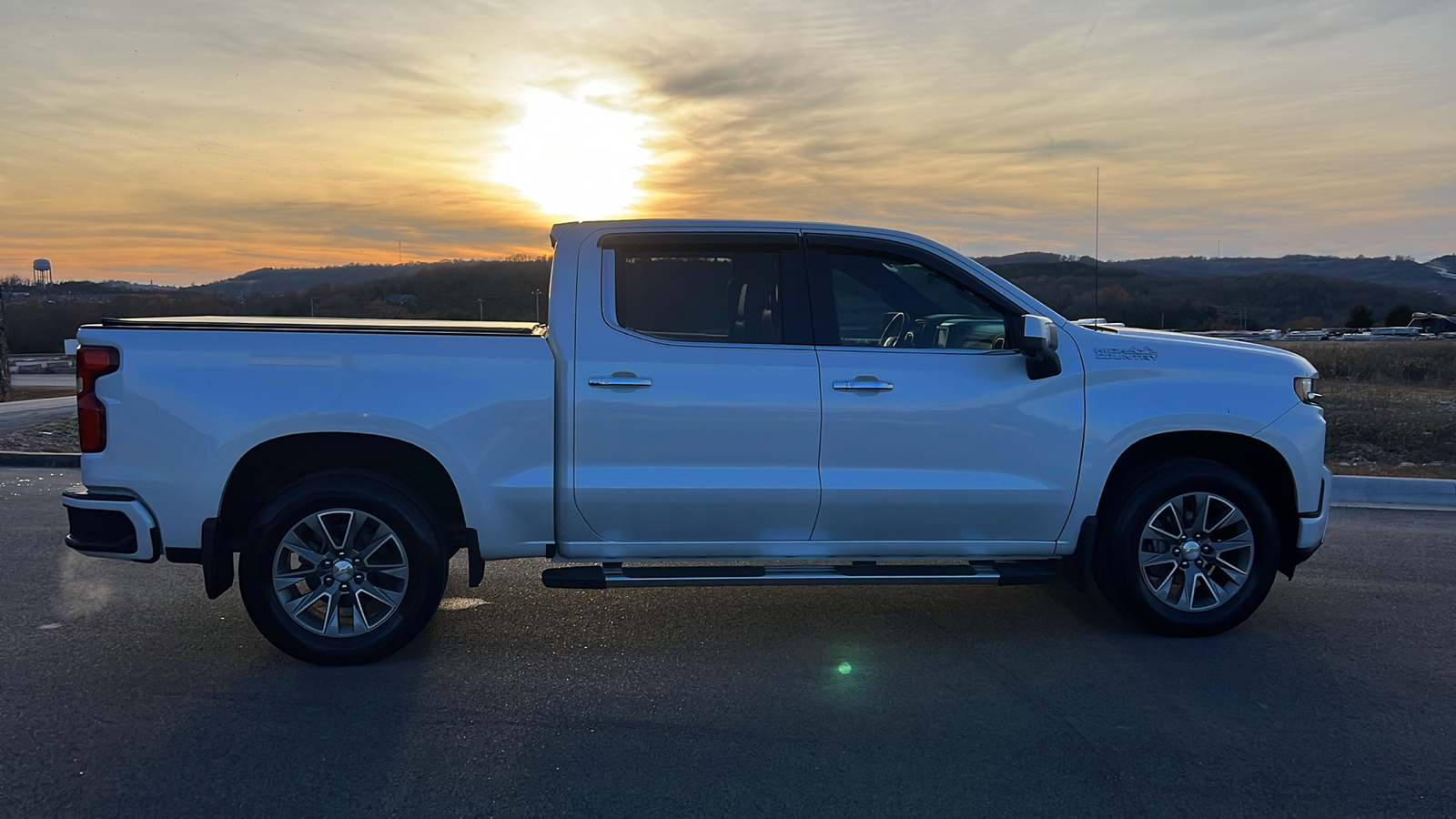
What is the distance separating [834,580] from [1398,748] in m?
2.27

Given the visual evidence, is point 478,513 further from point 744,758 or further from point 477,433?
point 744,758

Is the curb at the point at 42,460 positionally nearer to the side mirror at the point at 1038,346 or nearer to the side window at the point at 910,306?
the side window at the point at 910,306

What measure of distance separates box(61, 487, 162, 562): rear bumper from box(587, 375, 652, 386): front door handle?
2.06 metres

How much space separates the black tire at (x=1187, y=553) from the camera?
5.08 metres

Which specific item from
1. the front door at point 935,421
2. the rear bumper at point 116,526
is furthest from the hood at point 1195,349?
the rear bumper at point 116,526

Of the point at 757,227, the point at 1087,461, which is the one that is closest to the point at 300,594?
the point at 757,227

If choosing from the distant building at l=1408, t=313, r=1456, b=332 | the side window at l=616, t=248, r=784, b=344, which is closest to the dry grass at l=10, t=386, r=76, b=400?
the side window at l=616, t=248, r=784, b=344

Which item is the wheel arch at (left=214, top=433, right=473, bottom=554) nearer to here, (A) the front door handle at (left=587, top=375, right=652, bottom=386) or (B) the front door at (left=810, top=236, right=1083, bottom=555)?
(A) the front door handle at (left=587, top=375, right=652, bottom=386)

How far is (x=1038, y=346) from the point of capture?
4805 mm

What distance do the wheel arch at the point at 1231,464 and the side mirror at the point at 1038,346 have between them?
626mm

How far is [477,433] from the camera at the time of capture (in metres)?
4.67

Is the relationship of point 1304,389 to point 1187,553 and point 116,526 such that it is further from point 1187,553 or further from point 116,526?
point 116,526

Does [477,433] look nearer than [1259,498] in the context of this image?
Yes

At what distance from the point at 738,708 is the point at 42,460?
9.44m
